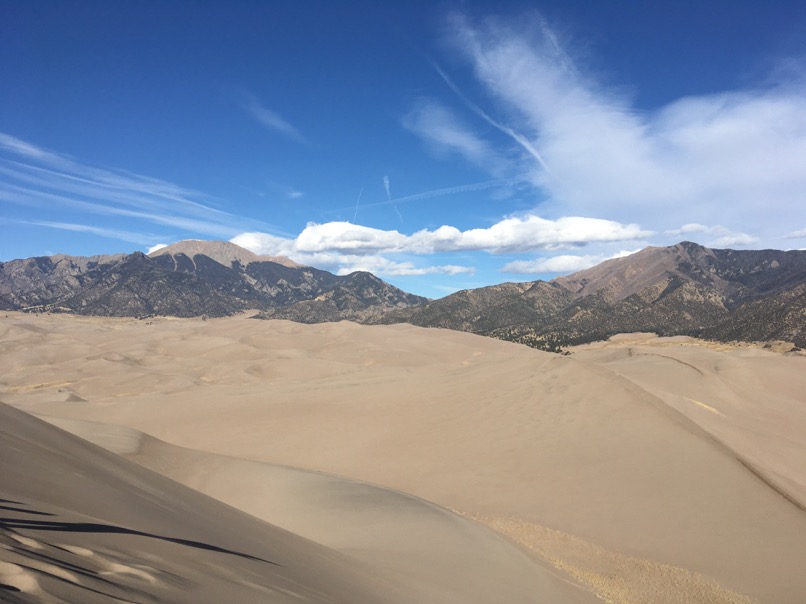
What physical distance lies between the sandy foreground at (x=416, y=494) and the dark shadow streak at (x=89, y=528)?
0.10 ft

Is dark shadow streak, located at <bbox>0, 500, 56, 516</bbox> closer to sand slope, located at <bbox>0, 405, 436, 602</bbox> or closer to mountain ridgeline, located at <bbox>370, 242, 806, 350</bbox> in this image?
sand slope, located at <bbox>0, 405, 436, 602</bbox>

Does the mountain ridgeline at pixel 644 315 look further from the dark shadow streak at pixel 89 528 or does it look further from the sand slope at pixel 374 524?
the dark shadow streak at pixel 89 528

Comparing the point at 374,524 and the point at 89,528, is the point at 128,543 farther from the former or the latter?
the point at 374,524

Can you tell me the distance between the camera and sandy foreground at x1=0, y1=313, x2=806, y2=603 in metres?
4.50

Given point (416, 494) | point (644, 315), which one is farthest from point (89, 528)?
point (644, 315)

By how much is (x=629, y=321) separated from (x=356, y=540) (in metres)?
145

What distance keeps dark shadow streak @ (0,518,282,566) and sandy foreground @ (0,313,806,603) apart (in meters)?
0.03

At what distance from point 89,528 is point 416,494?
11.7 m

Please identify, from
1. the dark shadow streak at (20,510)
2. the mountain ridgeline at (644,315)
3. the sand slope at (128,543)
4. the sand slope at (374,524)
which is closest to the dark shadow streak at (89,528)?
the sand slope at (128,543)

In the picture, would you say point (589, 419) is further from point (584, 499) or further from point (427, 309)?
point (427, 309)

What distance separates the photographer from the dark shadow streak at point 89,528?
3.51m

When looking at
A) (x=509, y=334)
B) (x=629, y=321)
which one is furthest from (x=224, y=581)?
(x=629, y=321)

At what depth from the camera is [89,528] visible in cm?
418

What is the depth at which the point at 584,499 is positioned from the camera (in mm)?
12734
